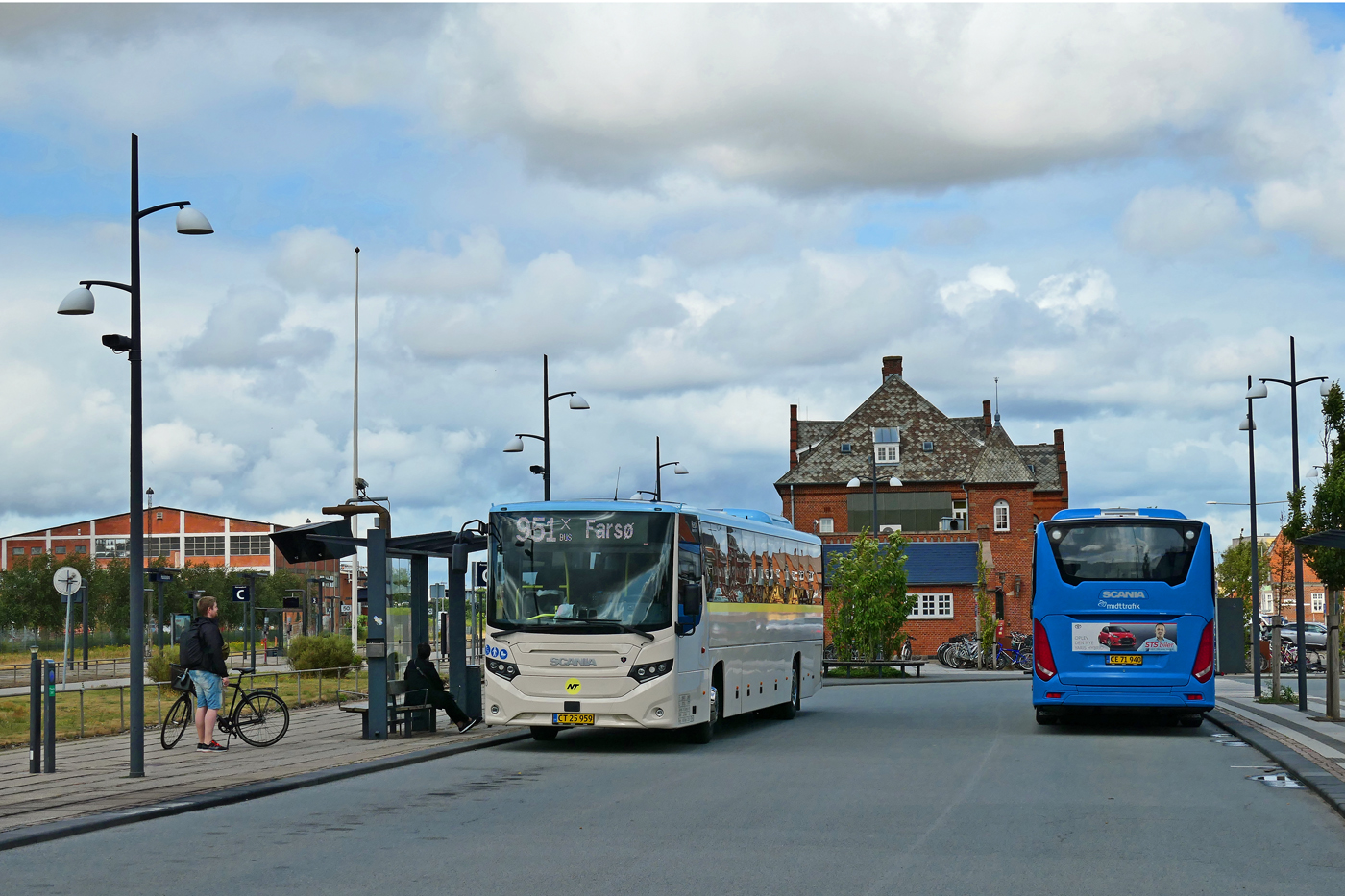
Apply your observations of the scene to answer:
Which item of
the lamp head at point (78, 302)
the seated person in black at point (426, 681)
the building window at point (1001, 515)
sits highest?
the lamp head at point (78, 302)

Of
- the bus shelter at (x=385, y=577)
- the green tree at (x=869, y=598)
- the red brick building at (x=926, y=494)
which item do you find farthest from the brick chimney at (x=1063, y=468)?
the bus shelter at (x=385, y=577)

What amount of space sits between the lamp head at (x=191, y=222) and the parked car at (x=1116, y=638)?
13.3 meters

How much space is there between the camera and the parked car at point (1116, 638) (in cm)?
2164

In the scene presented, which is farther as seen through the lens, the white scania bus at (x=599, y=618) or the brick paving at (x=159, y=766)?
the white scania bus at (x=599, y=618)

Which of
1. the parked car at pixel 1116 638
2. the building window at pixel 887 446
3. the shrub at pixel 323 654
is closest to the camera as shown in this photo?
the parked car at pixel 1116 638

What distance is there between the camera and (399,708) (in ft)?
67.9

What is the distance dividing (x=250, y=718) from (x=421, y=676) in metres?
2.81

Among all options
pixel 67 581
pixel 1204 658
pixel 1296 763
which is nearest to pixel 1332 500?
pixel 1204 658

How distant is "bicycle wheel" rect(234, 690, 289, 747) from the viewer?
18953mm

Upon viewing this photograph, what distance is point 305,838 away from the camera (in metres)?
11.2

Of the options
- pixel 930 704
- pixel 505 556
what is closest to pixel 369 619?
pixel 505 556

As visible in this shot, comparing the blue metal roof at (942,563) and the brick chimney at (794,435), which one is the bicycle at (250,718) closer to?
the blue metal roof at (942,563)

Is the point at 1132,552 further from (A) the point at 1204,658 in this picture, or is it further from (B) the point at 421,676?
(B) the point at 421,676

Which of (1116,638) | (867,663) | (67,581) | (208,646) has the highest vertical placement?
(67,581)
